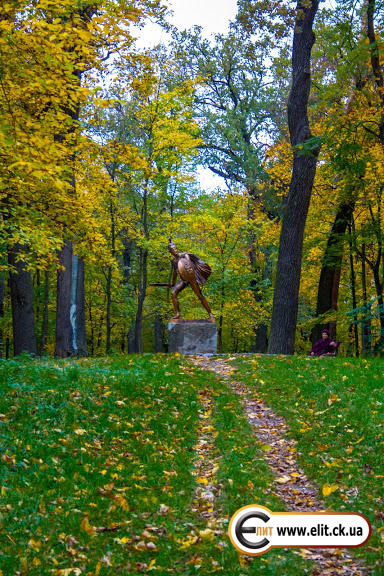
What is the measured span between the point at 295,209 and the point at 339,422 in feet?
28.1

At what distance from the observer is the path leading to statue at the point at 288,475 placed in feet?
14.4

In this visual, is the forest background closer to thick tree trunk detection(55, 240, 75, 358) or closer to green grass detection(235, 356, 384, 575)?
thick tree trunk detection(55, 240, 75, 358)

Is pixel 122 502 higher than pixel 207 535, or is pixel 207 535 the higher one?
pixel 122 502

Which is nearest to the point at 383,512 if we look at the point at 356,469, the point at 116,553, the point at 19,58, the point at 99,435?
the point at 356,469

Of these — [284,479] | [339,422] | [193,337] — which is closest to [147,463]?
[284,479]

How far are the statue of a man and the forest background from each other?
2.11 metres

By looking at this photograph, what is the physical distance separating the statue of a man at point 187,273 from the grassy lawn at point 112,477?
16.9 ft

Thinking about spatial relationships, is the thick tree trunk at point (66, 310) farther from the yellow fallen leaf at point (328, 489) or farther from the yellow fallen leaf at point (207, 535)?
the yellow fallen leaf at point (207, 535)

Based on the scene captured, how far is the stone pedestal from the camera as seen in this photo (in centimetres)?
1411

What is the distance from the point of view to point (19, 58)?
697 centimetres

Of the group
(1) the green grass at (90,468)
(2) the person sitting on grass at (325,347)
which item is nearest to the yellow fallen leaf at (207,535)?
(1) the green grass at (90,468)

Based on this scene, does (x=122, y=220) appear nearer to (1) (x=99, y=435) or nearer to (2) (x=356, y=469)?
(1) (x=99, y=435)

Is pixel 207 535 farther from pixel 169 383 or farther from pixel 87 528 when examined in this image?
pixel 169 383

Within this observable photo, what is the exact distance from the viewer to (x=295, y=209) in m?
14.7
